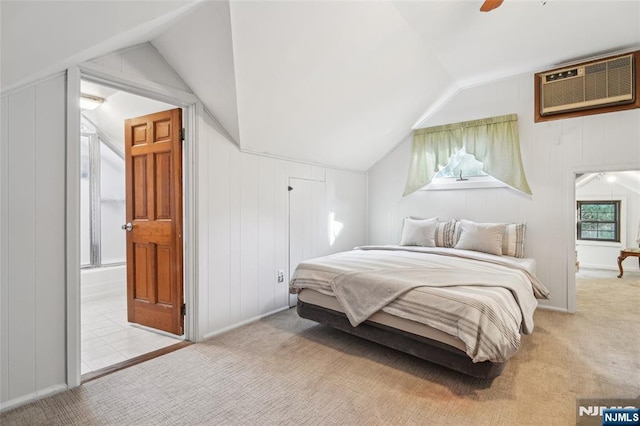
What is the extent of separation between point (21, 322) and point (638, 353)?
425cm

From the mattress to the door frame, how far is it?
1002 millimetres

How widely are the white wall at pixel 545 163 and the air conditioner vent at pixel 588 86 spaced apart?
0.19m

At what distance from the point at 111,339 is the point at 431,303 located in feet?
8.91

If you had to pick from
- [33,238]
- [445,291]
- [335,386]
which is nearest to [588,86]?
[445,291]

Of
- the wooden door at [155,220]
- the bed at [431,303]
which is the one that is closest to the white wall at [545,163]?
the bed at [431,303]

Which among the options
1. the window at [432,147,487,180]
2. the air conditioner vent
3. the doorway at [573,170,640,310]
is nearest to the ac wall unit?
the air conditioner vent

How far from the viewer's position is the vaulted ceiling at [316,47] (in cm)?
165

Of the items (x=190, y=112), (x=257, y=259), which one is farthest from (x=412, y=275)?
(x=190, y=112)

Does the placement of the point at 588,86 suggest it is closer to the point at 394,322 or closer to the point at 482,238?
the point at 482,238

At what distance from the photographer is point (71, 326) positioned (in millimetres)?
1975

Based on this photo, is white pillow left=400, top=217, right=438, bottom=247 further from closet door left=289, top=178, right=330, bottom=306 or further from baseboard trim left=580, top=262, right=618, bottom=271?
baseboard trim left=580, top=262, right=618, bottom=271

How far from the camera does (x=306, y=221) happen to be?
12.7ft

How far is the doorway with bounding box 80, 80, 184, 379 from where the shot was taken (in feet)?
9.06

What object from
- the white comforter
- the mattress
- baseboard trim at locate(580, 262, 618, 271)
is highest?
the white comforter
